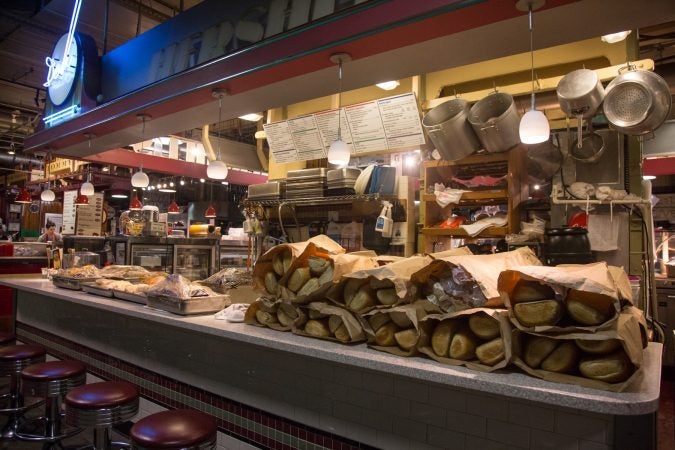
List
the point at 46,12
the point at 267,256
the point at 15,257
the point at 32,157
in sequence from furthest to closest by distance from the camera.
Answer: the point at 32,157 → the point at 15,257 → the point at 46,12 → the point at 267,256

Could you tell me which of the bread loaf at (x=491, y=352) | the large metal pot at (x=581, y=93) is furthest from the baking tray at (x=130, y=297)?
the large metal pot at (x=581, y=93)

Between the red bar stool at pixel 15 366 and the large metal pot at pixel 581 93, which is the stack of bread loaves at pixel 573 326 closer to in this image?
the large metal pot at pixel 581 93

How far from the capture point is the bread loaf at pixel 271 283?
2227 millimetres


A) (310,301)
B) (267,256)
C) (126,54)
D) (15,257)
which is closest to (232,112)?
(126,54)

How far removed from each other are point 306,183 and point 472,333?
3.18 m

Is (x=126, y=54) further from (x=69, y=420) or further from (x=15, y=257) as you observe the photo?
(x=15, y=257)

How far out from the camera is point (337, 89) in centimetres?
332

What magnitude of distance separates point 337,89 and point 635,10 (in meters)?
1.85

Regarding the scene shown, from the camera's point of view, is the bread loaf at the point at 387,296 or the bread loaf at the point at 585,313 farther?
the bread loaf at the point at 387,296

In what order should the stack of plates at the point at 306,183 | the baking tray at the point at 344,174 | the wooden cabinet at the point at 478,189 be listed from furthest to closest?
1. the stack of plates at the point at 306,183
2. the baking tray at the point at 344,174
3. the wooden cabinet at the point at 478,189

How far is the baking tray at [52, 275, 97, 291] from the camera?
366cm

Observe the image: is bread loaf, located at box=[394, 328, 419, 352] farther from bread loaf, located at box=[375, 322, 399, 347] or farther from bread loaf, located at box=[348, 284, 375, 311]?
bread loaf, located at box=[348, 284, 375, 311]

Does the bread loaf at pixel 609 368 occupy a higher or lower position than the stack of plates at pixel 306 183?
lower

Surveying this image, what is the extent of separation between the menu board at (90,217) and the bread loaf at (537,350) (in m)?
11.6
